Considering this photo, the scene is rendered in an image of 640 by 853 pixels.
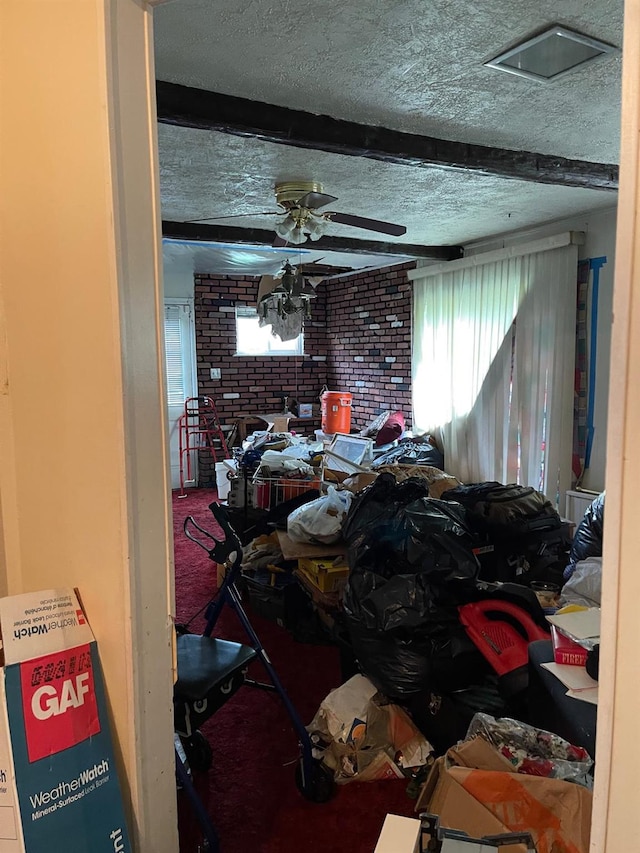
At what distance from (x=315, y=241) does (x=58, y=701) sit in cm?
411

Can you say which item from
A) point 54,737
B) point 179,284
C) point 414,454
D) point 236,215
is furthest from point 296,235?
point 179,284

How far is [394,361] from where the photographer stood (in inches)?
244

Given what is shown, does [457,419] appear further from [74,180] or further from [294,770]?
[74,180]

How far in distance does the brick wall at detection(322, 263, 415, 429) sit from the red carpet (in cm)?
375

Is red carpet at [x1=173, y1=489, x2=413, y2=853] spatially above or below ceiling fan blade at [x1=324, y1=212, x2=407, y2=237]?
below

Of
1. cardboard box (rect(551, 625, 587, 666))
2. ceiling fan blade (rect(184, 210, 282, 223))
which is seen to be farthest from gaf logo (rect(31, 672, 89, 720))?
ceiling fan blade (rect(184, 210, 282, 223))

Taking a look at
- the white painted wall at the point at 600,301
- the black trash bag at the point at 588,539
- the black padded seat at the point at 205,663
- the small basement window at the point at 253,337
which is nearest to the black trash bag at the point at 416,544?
the black padded seat at the point at 205,663

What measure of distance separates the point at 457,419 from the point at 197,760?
147 inches

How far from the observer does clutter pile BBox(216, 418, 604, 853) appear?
1.44 meters

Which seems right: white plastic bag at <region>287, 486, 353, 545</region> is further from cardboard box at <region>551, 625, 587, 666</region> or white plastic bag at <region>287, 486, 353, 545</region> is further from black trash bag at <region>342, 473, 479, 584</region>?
cardboard box at <region>551, 625, 587, 666</region>

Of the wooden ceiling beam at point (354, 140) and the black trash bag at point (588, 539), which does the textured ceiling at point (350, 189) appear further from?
the black trash bag at point (588, 539)

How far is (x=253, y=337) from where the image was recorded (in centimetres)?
687

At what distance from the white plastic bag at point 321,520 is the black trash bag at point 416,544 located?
0.97 feet

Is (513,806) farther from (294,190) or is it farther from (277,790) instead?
(294,190)
